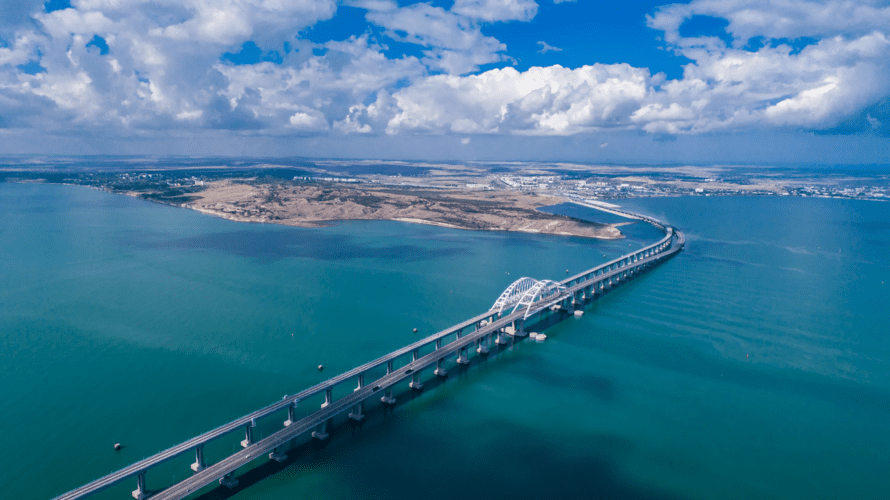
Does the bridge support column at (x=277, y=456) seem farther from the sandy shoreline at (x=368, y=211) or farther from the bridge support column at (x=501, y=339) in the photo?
the sandy shoreline at (x=368, y=211)

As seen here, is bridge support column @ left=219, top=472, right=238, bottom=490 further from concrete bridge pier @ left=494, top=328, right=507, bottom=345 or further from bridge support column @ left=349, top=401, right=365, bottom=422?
concrete bridge pier @ left=494, top=328, right=507, bottom=345

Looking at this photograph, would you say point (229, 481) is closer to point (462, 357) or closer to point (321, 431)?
point (321, 431)

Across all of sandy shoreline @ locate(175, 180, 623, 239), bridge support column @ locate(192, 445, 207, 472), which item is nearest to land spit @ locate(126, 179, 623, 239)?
sandy shoreline @ locate(175, 180, 623, 239)

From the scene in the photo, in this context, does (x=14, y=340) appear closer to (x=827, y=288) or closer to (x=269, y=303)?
(x=269, y=303)

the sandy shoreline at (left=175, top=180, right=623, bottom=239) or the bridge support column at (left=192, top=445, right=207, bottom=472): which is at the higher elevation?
the sandy shoreline at (left=175, top=180, right=623, bottom=239)

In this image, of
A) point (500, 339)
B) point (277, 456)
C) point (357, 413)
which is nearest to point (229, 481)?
point (277, 456)
